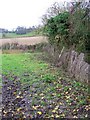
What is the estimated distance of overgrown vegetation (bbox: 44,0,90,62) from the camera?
687 centimetres

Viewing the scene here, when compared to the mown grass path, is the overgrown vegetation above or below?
above

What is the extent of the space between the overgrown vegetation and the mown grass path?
137 centimetres

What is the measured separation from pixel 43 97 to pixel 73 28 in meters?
3.69

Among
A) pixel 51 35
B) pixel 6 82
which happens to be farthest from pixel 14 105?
pixel 51 35

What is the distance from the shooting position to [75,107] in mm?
3783

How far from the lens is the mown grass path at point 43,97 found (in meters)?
3.59

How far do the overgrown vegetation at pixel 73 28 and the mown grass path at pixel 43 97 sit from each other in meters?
1.37

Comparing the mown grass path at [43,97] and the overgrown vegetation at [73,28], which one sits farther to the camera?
the overgrown vegetation at [73,28]

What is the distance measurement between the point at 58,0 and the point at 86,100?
6.72 meters

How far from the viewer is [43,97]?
444 centimetres

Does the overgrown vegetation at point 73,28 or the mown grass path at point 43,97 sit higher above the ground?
the overgrown vegetation at point 73,28

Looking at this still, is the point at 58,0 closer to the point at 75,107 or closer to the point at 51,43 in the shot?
the point at 51,43

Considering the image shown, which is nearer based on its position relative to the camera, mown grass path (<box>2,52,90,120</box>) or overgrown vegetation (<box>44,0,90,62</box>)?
mown grass path (<box>2,52,90,120</box>)

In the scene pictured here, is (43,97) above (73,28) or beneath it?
beneath
